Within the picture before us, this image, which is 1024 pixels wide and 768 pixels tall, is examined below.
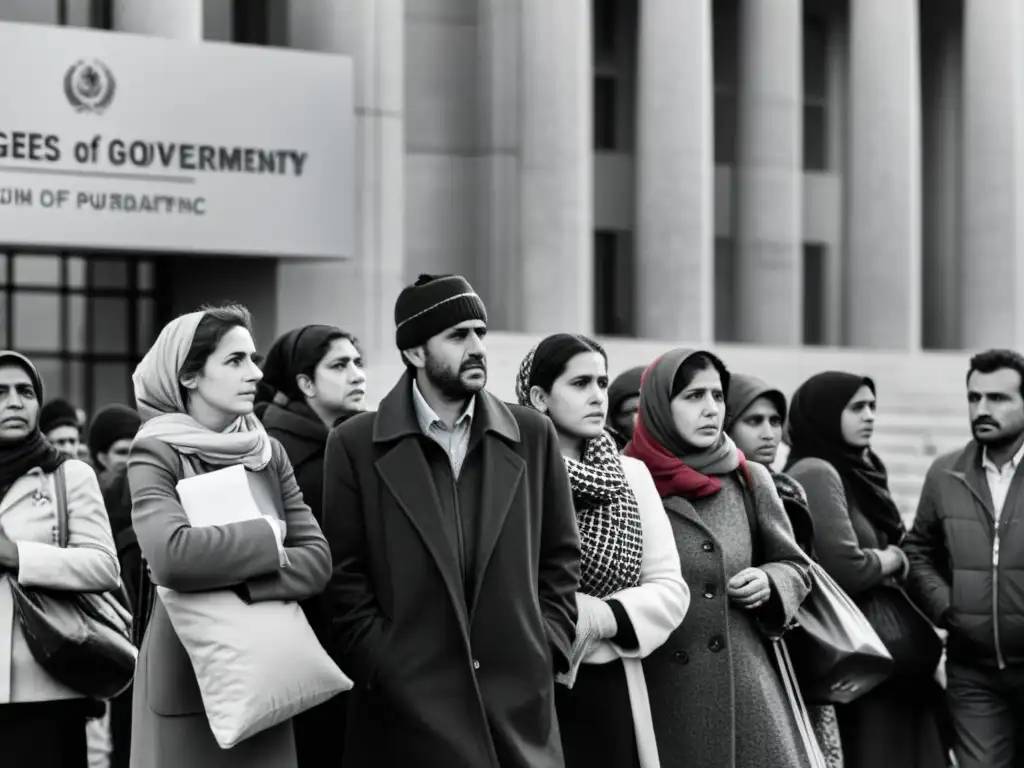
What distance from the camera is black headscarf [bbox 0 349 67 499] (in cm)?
639

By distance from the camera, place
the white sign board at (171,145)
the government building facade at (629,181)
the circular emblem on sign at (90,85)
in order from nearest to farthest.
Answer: the white sign board at (171,145)
the circular emblem on sign at (90,85)
the government building facade at (629,181)

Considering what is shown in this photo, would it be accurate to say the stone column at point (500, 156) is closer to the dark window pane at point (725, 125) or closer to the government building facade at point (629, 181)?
the government building facade at point (629, 181)

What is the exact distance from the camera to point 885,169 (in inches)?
1149

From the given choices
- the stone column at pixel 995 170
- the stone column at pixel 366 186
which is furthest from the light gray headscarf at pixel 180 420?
the stone column at pixel 995 170

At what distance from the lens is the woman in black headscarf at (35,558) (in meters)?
6.26

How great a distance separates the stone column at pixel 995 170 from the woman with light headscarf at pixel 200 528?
25629 mm

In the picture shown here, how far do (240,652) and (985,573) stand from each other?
4.30 meters

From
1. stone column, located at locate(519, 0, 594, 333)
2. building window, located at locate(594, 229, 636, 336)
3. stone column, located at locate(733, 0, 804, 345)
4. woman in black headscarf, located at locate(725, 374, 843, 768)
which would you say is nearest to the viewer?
woman in black headscarf, located at locate(725, 374, 843, 768)

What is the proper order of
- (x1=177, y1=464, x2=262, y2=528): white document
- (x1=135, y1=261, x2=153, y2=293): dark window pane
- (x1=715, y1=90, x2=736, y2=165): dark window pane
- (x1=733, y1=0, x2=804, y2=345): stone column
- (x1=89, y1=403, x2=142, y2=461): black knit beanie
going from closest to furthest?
(x1=177, y1=464, x2=262, y2=528): white document < (x1=89, y1=403, x2=142, y2=461): black knit beanie < (x1=135, y1=261, x2=153, y2=293): dark window pane < (x1=733, y1=0, x2=804, y2=345): stone column < (x1=715, y1=90, x2=736, y2=165): dark window pane

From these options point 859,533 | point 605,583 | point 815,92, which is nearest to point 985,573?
point 859,533

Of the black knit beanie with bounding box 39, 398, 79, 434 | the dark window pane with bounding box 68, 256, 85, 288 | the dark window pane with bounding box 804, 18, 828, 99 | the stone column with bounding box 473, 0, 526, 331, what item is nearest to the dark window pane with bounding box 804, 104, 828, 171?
the dark window pane with bounding box 804, 18, 828, 99

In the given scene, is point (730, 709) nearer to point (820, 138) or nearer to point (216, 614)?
point (216, 614)

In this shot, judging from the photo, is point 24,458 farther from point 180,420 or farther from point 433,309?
point 433,309

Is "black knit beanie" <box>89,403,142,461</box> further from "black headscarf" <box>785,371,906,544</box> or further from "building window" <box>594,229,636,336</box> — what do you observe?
"building window" <box>594,229,636,336</box>
